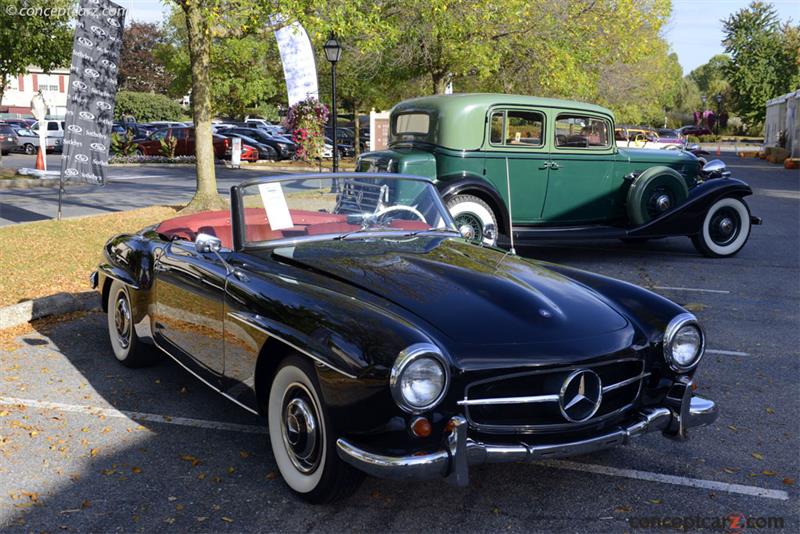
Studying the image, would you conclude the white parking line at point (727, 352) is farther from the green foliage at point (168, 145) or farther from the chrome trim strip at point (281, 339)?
the green foliage at point (168, 145)

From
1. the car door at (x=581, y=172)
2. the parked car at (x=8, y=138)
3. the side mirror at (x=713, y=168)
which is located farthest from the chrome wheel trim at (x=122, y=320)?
the parked car at (x=8, y=138)

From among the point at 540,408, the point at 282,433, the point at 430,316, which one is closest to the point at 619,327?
the point at 540,408

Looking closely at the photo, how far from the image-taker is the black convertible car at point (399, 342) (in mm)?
3260

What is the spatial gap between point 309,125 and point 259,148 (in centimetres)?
590

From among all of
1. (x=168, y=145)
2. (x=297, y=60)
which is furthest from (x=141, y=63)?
(x=297, y=60)

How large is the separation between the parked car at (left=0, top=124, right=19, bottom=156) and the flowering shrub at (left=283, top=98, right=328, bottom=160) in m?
15.1

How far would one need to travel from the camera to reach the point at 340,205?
16.2ft

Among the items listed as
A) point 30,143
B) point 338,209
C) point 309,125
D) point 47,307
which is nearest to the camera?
A: point 338,209

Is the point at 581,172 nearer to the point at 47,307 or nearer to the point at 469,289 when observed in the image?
the point at 47,307

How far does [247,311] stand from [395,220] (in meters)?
1.27

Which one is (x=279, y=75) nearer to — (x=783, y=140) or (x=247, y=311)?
(x=783, y=140)

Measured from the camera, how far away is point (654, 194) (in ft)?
36.5

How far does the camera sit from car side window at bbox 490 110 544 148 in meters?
10.5

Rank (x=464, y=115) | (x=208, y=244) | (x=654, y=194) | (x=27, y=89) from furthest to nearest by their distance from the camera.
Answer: (x=27, y=89), (x=654, y=194), (x=464, y=115), (x=208, y=244)
